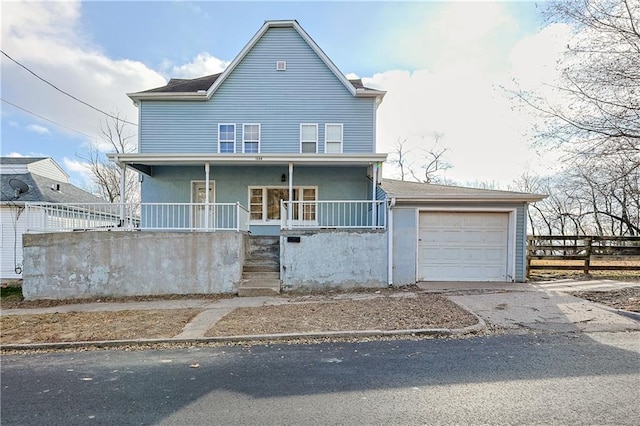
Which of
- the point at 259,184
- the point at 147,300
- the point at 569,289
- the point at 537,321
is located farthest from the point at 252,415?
the point at 259,184

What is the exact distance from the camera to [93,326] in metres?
6.55

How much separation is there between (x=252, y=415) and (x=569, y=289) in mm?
9641

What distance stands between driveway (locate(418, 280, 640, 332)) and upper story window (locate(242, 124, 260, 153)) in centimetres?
826

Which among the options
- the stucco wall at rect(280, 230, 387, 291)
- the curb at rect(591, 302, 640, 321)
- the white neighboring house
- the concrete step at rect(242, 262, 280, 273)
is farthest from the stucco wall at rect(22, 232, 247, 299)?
the curb at rect(591, 302, 640, 321)

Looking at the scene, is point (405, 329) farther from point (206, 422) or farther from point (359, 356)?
point (206, 422)

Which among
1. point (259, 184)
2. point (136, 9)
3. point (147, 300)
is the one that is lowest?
point (147, 300)

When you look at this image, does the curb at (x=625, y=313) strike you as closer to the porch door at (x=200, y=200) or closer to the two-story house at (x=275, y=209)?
the two-story house at (x=275, y=209)

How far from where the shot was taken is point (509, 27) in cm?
940

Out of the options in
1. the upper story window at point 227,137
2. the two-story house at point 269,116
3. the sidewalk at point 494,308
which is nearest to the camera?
the sidewalk at point 494,308

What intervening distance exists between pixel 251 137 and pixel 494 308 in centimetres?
1043

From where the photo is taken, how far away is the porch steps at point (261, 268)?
9.42 m

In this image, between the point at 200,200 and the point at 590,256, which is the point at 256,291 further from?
the point at 590,256

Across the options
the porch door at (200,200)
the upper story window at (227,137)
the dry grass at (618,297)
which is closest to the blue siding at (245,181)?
the porch door at (200,200)

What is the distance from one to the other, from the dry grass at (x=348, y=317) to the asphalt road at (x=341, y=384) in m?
0.70
